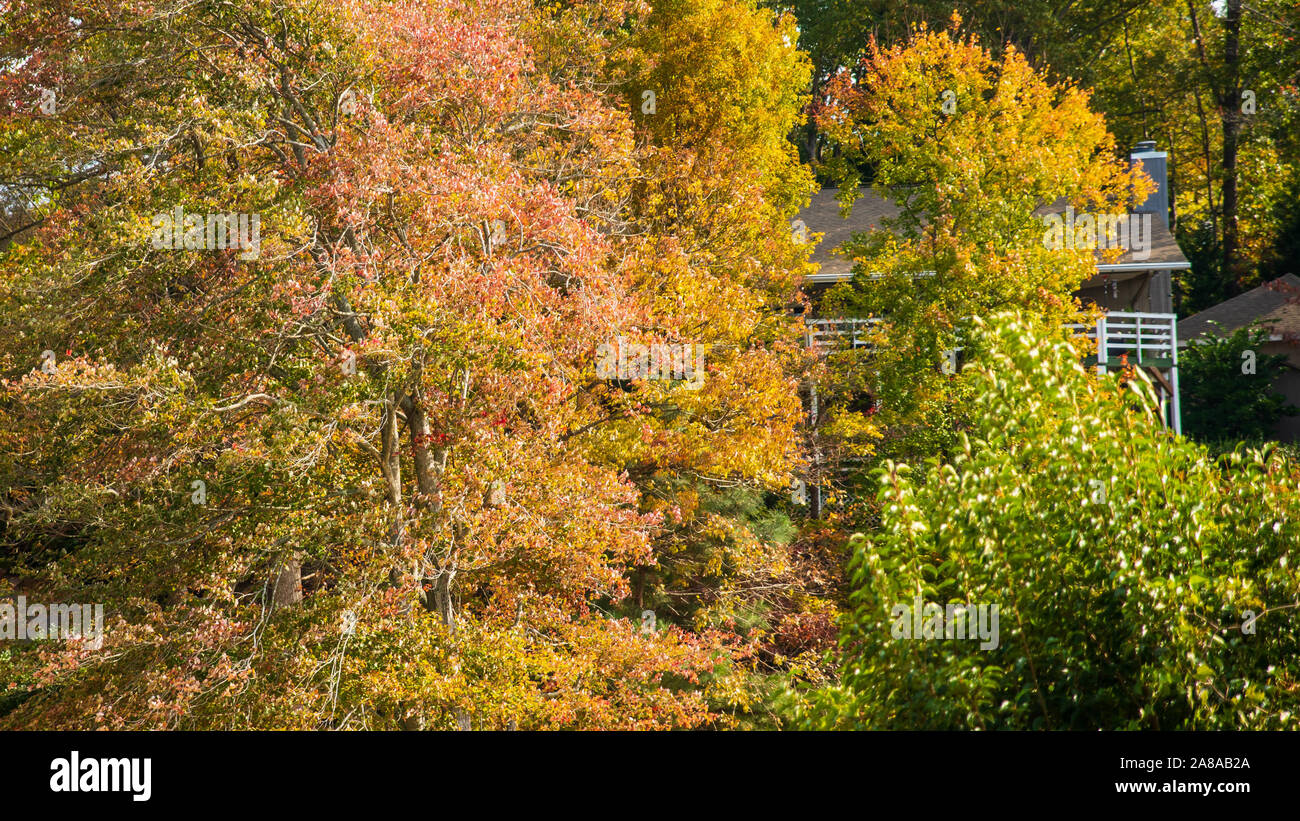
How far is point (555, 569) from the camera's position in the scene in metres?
12.8

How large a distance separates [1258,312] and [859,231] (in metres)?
12.0

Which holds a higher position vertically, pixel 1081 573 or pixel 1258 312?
pixel 1258 312

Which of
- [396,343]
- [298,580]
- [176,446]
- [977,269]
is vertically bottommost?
[298,580]

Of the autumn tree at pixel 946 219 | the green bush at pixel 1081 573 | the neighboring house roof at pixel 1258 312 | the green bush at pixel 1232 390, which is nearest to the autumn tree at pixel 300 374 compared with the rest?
the green bush at pixel 1081 573

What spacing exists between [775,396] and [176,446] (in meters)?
9.56

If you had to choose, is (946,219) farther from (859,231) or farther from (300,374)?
(300,374)

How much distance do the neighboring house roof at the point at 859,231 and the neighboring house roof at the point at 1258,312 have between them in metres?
3.71

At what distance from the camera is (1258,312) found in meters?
30.1

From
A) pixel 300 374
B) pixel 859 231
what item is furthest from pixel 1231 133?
pixel 300 374

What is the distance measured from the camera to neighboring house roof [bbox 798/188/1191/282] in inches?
1011

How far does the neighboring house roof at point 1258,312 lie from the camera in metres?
28.6
